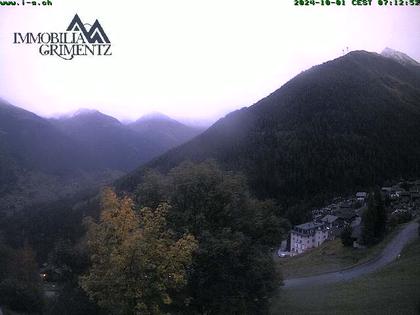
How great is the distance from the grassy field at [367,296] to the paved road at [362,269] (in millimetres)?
3872

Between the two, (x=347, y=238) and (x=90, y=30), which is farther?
(x=347, y=238)

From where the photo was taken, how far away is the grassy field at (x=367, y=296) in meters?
24.0

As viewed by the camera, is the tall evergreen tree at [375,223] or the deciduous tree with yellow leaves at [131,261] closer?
the deciduous tree with yellow leaves at [131,261]

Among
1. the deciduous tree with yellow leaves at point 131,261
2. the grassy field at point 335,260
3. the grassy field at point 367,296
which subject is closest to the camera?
the deciduous tree with yellow leaves at point 131,261

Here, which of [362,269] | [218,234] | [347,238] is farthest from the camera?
[347,238]

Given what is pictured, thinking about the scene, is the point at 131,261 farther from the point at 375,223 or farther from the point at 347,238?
the point at 347,238

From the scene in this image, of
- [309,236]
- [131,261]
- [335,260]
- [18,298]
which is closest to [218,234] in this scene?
[131,261]

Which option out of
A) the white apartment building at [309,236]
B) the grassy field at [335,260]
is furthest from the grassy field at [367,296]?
the white apartment building at [309,236]

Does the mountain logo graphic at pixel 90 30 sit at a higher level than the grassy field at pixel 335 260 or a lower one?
higher

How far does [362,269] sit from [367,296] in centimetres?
1807

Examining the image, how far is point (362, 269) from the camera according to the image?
44562 mm

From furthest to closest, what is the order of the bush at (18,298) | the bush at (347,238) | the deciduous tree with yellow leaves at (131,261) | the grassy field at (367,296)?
the bush at (347,238)
the bush at (18,298)
the grassy field at (367,296)
the deciduous tree with yellow leaves at (131,261)

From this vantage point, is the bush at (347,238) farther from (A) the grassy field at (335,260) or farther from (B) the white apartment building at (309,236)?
(B) the white apartment building at (309,236)

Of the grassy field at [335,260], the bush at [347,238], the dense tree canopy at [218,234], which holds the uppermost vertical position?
the dense tree canopy at [218,234]
